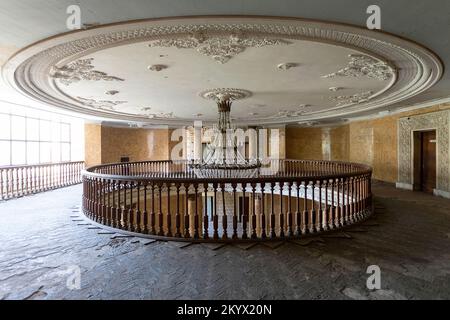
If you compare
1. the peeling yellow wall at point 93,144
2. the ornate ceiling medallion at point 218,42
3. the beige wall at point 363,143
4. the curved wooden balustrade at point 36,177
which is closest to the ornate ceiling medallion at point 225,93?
the ornate ceiling medallion at point 218,42

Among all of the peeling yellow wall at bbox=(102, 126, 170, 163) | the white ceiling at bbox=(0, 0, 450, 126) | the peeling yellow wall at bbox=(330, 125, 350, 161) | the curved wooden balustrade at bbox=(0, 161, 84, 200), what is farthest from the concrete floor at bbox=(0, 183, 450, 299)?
the peeling yellow wall at bbox=(330, 125, 350, 161)

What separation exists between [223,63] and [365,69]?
8.97 ft

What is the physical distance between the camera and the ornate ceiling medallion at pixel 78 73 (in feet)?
14.8

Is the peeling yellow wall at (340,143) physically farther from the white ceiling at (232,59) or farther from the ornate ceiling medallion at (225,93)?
the ornate ceiling medallion at (225,93)

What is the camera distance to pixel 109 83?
583 cm

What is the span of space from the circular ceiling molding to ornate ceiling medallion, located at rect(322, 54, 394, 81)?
2 centimetres

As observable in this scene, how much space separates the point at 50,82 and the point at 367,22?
20.0 ft

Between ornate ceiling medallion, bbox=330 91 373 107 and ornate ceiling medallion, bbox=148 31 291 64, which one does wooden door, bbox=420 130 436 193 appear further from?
ornate ceiling medallion, bbox=148 31 291 64

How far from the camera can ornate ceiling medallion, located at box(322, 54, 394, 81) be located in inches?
171

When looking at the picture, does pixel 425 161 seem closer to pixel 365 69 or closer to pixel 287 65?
pixel 365 69

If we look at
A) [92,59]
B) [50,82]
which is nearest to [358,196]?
[92,59]

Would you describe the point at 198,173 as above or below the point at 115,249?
above

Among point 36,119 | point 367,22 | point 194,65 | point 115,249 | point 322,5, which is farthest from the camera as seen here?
point 36,119

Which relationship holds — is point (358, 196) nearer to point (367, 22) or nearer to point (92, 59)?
point (367, 22)
